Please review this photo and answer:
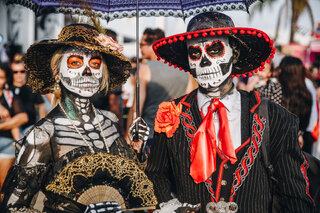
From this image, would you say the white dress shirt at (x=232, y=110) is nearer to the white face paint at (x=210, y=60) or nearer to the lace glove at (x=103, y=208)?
the white face paint at (x=210, y=60)

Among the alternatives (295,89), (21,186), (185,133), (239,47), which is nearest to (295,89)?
(295,89)

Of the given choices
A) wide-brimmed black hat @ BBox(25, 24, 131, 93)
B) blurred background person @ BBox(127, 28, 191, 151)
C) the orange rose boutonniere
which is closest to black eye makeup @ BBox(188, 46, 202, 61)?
the orange rose boutonniere

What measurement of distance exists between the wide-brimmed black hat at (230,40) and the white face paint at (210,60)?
6cm

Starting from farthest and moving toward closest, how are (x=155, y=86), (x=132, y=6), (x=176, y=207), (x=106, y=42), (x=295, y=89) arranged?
(x=295, y=89), (x=155, y=86), (x=132, y=6), (x=106, y=42), (x=176, y=207)

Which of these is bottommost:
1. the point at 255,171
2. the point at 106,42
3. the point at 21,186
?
the point at 21,186

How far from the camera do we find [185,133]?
2.72 metres

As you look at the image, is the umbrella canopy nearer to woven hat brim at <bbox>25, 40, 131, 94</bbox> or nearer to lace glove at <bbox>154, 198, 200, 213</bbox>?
woven hat brim at <bbox>25, 40, 131, 94</bbox>

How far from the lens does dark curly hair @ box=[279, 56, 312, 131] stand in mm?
5086

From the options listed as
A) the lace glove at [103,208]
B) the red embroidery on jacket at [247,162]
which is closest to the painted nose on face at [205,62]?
the red embroidery on jacket at [247,162]

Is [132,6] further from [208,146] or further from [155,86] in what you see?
[155,86]

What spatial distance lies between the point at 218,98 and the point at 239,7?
3.02 ft

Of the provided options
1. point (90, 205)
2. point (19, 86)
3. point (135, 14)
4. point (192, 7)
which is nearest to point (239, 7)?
point (192, 7)

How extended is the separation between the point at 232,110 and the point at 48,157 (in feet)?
4.30

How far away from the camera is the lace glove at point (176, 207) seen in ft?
8.16
